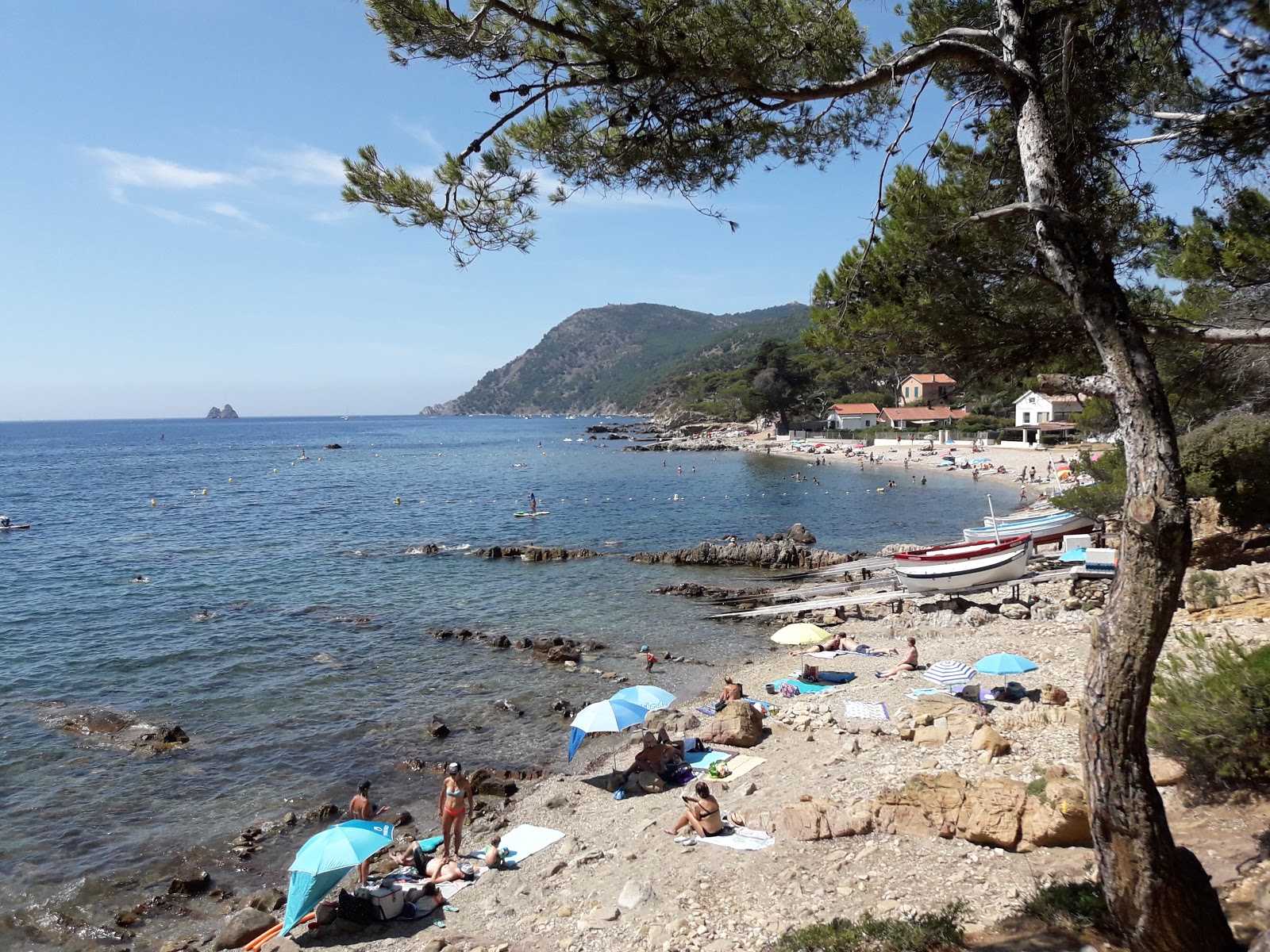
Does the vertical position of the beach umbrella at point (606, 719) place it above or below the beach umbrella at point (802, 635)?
below

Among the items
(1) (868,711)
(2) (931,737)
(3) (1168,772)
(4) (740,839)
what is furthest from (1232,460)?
(4) (740,839)

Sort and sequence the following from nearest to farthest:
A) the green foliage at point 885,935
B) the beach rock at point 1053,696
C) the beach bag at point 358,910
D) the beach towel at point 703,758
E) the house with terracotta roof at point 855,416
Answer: the green foliage at point 885,935 < the beach bag at point 358,910 < the beach towel at point 703,758 < the beach rock at point 1053,696 < the house with terracotta roof at point 855,416

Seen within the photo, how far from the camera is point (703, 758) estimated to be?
13258mm

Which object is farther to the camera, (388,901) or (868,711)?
(868,711)

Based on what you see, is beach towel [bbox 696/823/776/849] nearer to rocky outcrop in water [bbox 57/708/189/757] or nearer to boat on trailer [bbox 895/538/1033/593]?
rocky outcrop in water [bbox 57/708/189/757]

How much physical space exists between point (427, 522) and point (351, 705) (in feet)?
101

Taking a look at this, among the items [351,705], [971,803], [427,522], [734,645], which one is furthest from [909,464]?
[971,803]

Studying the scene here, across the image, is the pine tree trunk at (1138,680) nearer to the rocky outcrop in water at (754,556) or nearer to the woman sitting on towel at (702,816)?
the woman sitting on towel at (702,816)

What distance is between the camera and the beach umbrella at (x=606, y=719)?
1366cm

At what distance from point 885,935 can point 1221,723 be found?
12.4ft

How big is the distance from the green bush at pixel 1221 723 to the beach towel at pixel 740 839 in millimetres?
4306

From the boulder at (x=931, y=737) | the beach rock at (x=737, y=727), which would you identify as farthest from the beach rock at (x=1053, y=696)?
the beach rock at (x=737, y=727)

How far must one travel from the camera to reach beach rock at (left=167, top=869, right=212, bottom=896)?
10922 mm

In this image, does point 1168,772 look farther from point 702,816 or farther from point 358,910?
point 358,910
